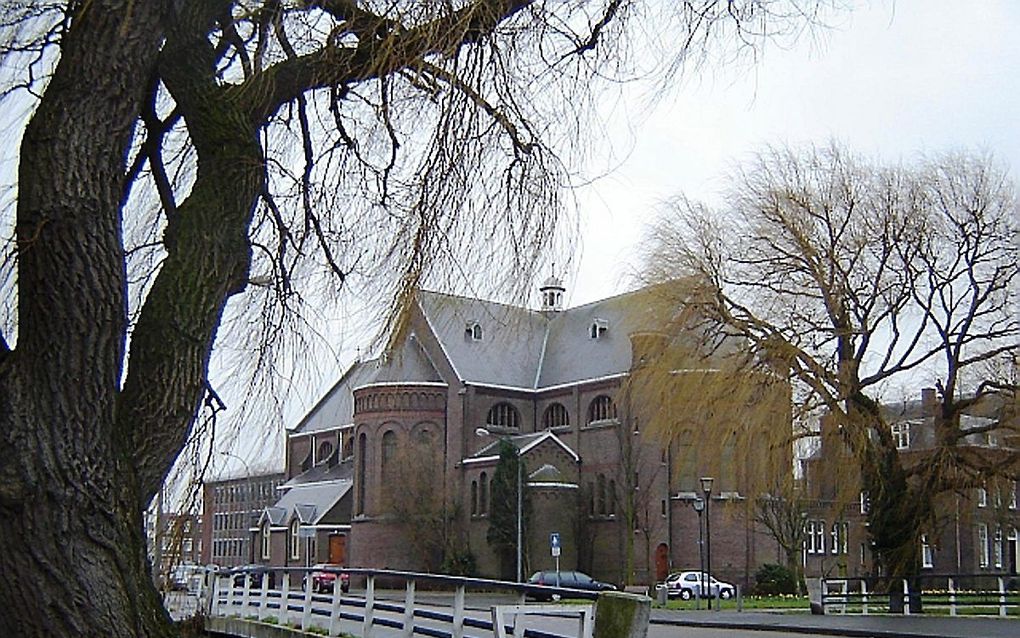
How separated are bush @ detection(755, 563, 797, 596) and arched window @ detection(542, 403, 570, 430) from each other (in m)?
13.7

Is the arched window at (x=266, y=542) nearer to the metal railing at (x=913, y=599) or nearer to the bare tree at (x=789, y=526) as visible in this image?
the bare tree at (x=789, y=526)

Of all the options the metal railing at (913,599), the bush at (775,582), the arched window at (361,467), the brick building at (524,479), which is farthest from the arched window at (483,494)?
the metal railing at (913,599)

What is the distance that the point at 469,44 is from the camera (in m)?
6.57

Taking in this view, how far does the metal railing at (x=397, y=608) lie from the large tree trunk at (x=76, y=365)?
3.57 metres

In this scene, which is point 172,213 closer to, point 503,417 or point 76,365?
point 76,365

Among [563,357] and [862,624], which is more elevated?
[563,357]

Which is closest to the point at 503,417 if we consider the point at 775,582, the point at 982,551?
the point at 775,582

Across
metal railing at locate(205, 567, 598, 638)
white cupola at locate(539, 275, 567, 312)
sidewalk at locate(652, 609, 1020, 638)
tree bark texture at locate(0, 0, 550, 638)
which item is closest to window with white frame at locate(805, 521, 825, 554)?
sidewalk at locate(652, 609, 1020, 638)

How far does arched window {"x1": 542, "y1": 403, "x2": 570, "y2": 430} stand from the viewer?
6037 cm

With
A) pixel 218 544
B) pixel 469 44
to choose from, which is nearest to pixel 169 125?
pixel 469 44

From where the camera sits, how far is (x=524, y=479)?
54.0m

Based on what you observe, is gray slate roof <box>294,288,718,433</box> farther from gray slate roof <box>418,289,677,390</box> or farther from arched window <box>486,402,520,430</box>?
arched window <box>486,402,520,430</box>

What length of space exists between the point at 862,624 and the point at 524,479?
31.2 m

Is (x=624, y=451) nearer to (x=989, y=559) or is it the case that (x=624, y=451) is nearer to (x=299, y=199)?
(x=989, y=559)
